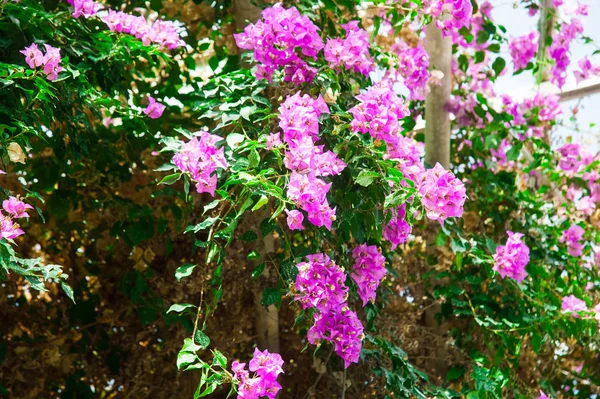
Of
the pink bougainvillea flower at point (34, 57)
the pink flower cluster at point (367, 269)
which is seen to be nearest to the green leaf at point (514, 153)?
the pink flower cluster at point (367, 269)

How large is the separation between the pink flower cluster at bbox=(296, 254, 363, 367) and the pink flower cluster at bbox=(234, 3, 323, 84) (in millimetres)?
458

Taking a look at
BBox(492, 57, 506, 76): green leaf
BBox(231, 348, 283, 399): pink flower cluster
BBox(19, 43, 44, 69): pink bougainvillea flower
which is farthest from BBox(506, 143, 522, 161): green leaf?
BBox(19, 43, 44, 69): pink bougainvillea flower

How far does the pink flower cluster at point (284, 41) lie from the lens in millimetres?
2094

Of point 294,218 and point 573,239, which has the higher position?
point 294,218

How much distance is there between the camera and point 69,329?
2.97 metres

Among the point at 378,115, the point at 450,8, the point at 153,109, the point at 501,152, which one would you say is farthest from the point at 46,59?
the point at 501,152

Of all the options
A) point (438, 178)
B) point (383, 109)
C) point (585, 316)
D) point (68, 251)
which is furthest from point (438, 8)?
point (68, 251)

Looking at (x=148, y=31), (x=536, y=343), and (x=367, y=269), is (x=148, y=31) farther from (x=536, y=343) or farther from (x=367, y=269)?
(x=536, y=343)

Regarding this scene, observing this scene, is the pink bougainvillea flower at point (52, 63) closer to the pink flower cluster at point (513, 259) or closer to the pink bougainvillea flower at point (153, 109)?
the pink bougainvillea flower at point (153, 109)

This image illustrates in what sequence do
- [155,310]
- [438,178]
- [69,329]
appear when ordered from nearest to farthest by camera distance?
[438,178] → [155,310] → [69,329]

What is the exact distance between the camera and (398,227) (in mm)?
2104

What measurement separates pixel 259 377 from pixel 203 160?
459 mm

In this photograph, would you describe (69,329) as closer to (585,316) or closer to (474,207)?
(474,207)

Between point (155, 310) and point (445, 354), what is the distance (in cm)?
90
